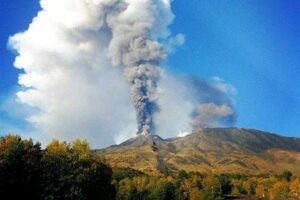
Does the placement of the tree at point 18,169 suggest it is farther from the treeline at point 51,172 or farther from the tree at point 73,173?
the tree at point 73,173

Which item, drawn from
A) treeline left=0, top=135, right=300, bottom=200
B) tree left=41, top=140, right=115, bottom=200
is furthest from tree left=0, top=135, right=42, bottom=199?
tree left=41, top=140, right=115, bottom=200

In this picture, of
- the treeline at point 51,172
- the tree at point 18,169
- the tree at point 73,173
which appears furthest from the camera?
the tree at point 73,173

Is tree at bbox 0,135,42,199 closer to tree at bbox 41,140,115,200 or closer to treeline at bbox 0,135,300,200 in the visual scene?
treeline at bbox 0,135,300,200

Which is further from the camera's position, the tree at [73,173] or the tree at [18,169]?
the tree at [73,173]

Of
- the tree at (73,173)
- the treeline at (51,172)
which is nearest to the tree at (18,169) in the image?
the treeline at (51,172)

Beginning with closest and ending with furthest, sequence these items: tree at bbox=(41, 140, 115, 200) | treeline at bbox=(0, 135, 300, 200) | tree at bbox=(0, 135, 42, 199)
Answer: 1. tree at bbox=(0, 135, 42, 199)
2. treeline at bbox=(0, 135, 300, 200)
3. tree at bbox=(41, 140, 115, 200)

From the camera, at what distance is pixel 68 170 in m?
103

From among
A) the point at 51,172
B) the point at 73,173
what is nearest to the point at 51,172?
A: the point at 51,172

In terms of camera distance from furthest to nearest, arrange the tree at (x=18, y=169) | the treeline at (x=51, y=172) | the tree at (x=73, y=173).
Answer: the tree at (x=73, y=173), the treeline at (x=51, y=172), the tree at (x=18, y=169)

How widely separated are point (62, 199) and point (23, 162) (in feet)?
37.7

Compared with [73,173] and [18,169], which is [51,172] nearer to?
[73,173]

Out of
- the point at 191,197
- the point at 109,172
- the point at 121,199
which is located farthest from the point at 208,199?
the point at 109,172

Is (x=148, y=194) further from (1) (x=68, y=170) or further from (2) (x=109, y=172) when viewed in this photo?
(1) (x=68, y=170)

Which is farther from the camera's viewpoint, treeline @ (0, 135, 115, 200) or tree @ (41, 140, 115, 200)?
tree @ (41, 140, 115, 200)
